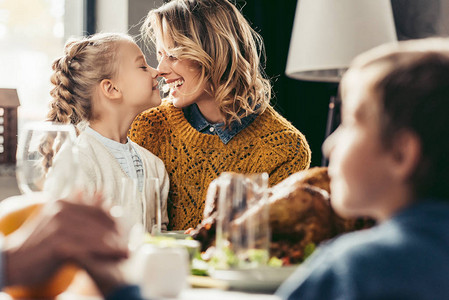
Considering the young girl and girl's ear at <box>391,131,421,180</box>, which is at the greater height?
girl's ear at <box>391,131,421,180</box>

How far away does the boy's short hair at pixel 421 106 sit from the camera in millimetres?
683

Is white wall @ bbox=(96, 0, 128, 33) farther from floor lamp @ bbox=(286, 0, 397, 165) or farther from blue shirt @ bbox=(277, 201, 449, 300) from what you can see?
blue shirt @ bbox=(277, 201, 449, 300)

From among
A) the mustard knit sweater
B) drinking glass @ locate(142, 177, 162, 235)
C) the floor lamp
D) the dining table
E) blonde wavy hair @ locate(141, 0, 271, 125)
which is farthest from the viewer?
the floor lamp

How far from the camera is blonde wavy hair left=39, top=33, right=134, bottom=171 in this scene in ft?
6.73

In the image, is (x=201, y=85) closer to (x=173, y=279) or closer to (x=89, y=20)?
(x=89, y=20)

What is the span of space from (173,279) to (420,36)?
284 centimetres

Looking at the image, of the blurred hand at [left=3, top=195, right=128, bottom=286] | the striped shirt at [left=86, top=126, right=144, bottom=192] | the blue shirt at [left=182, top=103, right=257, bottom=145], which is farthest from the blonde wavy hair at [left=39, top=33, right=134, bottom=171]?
the blurred hand at [left=3, top=195, right=128, bottom=286]

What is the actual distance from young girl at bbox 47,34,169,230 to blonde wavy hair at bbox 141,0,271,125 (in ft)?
0.63

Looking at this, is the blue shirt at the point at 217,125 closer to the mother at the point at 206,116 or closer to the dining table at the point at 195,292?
the mother at the point at 206,116

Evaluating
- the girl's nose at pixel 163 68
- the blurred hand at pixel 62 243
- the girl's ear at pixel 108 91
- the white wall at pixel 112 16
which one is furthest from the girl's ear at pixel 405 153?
the white wall at pixel 112 16

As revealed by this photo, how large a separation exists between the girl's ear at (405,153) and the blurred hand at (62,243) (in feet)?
1.08

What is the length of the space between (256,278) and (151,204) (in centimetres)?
34

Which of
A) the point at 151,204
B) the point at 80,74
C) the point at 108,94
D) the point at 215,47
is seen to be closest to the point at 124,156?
the point at 108,94

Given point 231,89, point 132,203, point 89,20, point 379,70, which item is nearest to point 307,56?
point 231,89
